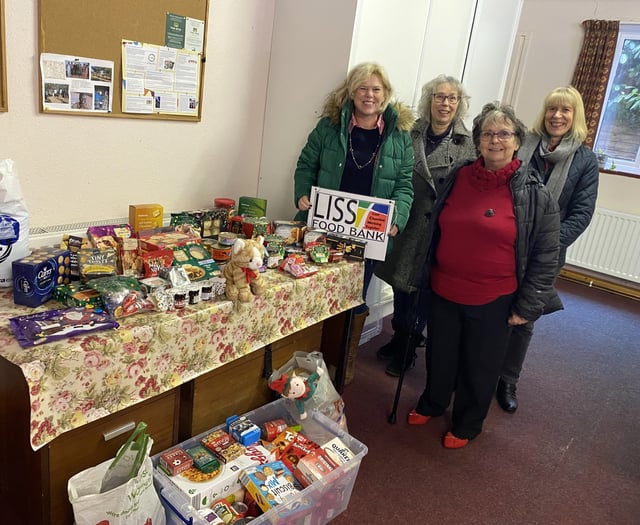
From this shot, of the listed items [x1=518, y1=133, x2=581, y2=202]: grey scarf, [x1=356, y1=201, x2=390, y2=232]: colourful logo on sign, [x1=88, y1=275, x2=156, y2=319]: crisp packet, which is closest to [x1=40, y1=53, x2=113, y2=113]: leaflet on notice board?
[x1=88, y1=275, x2=156, y2=319]: crisp packet

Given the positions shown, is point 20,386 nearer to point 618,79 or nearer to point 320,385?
point 320,385

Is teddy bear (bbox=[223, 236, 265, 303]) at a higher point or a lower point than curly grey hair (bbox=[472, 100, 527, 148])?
lower

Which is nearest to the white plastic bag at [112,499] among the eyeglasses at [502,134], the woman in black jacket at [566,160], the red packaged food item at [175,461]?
the red packaged food item at [175,461]

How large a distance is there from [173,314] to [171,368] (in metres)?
0.17

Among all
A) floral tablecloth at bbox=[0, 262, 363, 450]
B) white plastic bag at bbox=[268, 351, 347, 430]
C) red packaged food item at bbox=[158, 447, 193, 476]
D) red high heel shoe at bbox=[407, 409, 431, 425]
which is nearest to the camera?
floral tablecloth at bbox=[0, 262, 363, 450]

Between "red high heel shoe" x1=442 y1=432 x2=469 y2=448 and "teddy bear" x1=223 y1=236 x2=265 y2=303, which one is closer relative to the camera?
"teddy bear" x1=223 y1=236 x2=265 y2=303

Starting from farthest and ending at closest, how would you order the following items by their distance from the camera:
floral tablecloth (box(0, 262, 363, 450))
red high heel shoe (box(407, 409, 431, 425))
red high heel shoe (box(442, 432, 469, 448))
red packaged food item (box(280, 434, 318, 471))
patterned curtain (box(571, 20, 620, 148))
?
patterned curtain (box(571, 20, 620, 148)) < red high heel shoe (box(407, 409, 431, 425)) < red high heel shoe (box(442, 432, 469, 448)) < red packaged food item (box(280, 434, 318, 471)) < floral tablecloth (box(0, 262, 363, 450))

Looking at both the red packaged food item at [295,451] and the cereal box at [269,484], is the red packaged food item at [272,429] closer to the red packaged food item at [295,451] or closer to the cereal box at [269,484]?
the red packaged food item at [295,451]

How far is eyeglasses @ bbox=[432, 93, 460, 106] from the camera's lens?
99.6 inches

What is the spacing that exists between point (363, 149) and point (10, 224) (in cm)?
144

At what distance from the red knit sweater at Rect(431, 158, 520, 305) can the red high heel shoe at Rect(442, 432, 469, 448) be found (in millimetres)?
653

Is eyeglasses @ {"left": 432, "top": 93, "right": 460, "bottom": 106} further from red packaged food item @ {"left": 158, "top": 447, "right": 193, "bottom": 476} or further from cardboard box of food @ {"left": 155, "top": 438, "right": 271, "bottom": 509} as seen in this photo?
red packaged food item @ {"left": 158, "top": 447, "right": 193, "bottom": 476}

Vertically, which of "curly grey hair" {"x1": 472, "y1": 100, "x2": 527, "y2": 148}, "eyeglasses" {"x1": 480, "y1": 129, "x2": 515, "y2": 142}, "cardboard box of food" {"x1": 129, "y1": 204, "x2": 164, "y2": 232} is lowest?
"cardboard box of food" {"x1": 129, "y1": 204, "x2": 164, "y2": 232}

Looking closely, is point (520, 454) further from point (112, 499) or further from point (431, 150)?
point (112, 499)
